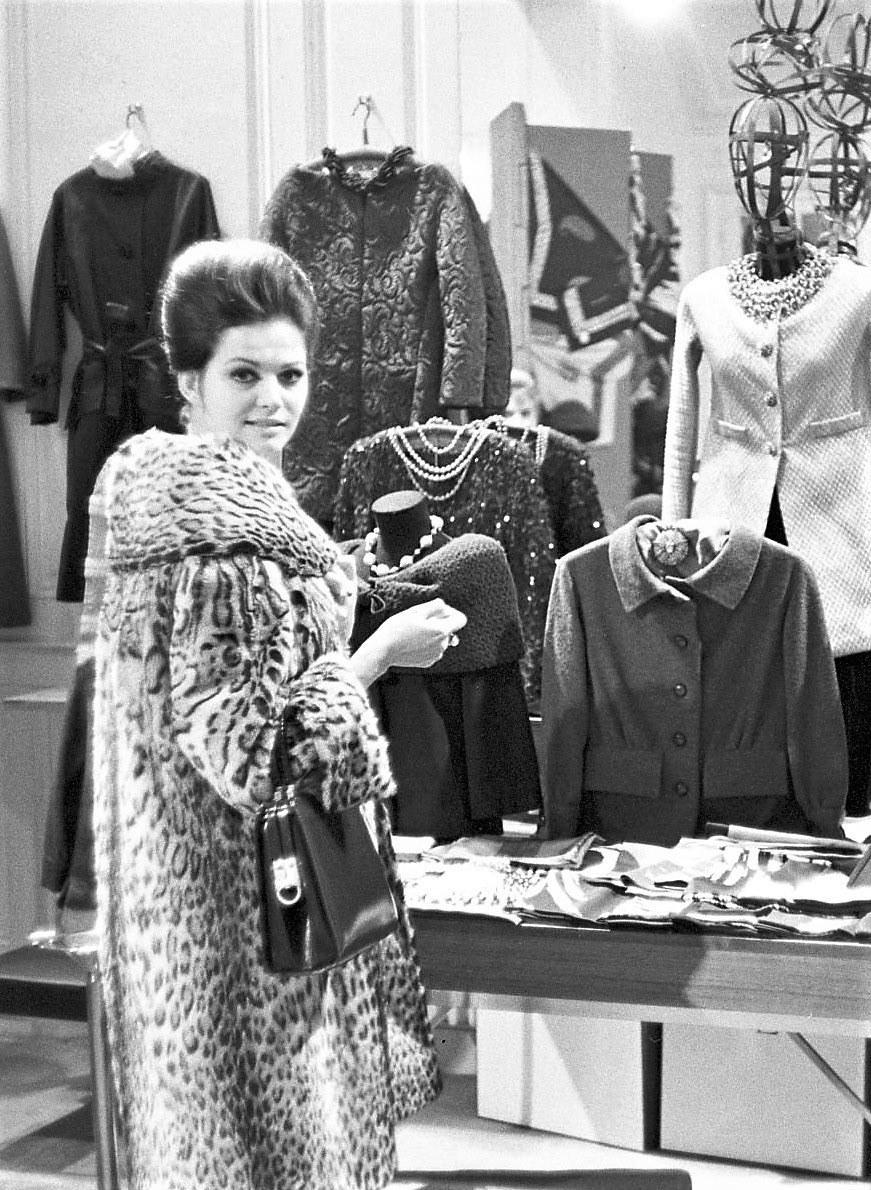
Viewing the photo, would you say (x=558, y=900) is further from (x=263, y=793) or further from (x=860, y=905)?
(x=263, y=793)

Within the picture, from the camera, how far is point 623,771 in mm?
2688

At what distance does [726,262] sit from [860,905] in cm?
141

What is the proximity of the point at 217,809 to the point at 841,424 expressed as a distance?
1511 millimetres

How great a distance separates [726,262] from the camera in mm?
3123

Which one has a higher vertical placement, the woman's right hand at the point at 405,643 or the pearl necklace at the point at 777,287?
the pearl necklace at the point at 777,287

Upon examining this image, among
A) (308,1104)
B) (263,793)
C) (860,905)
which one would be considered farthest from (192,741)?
(860,905)

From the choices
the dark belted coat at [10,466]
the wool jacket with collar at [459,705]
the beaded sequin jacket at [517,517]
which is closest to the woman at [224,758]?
the wool jacket with collar at [459,705]

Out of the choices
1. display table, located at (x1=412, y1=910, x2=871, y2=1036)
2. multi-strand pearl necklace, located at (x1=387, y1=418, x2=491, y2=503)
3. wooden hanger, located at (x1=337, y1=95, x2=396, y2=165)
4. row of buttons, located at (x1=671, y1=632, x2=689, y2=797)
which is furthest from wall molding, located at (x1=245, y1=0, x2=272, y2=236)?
display table, located at (x1=412, y1=910, x2=871, y2=1036)

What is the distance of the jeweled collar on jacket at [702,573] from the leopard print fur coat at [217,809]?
0.95 meters

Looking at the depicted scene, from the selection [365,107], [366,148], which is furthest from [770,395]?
[365,107]

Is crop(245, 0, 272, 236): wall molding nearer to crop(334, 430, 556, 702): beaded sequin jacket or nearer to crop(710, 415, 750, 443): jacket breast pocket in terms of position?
crop(334, 430, 556, 702): beaded sequin jacket

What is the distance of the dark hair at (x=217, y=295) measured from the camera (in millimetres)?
1863

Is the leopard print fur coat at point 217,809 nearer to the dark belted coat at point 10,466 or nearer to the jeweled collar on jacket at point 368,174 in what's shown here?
the jeweled collar on jacket at point 368,174

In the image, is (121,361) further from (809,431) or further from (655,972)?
(655,972)
